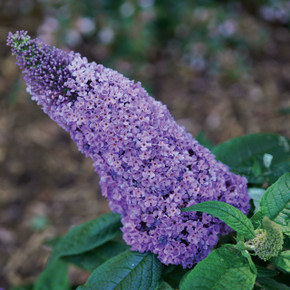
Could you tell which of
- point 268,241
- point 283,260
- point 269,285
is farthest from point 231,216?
point 269,285

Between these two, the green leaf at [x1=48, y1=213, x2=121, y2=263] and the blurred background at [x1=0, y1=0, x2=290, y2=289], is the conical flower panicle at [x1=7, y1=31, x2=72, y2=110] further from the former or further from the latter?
the blurred background at [x1=0, y1=0, x2=290, y2=289]

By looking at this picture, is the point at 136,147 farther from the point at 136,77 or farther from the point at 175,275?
the point at 136,77

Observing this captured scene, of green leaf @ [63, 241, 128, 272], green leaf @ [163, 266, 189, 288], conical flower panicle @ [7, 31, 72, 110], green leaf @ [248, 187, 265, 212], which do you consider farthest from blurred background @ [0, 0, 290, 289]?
conical flower panicle @ [7, 31, 72, 110]

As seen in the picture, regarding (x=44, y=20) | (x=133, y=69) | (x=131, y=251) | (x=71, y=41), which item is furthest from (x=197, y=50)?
(x=131, y=251)

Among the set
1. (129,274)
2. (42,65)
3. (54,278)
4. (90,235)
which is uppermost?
(42,65)

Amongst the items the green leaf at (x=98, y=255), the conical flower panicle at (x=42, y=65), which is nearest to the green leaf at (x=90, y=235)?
the green leaf at (x=98, y=255)

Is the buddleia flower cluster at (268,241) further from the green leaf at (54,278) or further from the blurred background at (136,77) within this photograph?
the blurred background at (136,77)
